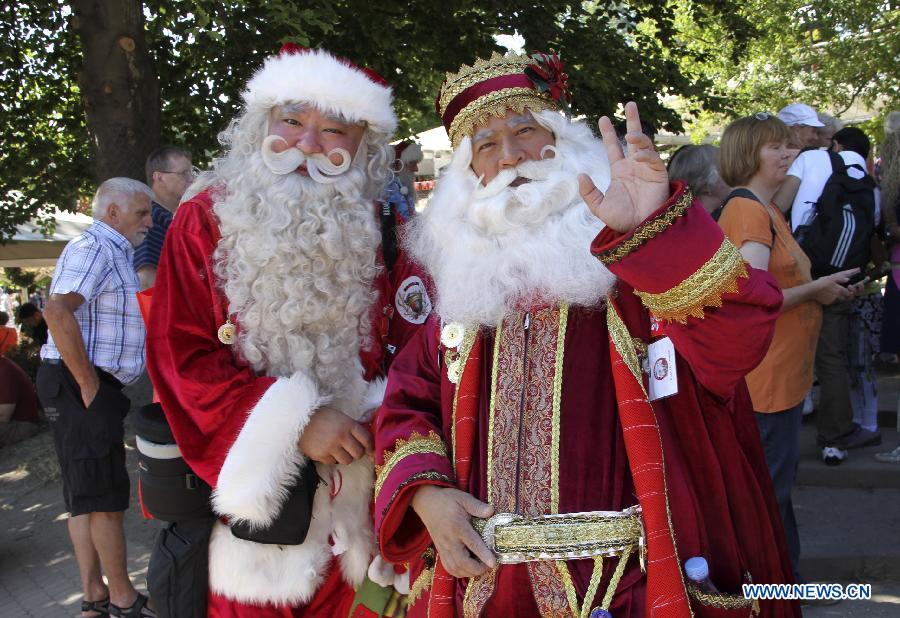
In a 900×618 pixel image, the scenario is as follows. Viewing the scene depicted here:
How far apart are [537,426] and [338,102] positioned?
140 centimetres

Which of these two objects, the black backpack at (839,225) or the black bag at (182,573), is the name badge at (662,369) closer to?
the black bag at (182,573)

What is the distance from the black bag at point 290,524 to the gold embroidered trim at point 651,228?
1.30 metres

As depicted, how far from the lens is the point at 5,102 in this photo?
811 centimetres

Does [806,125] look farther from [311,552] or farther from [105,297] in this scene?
[105,297]

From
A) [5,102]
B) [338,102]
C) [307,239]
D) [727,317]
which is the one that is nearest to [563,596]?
[727,317]

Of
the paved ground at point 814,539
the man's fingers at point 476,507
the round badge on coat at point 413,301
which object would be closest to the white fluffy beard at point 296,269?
the round badge on coat at point 413,301

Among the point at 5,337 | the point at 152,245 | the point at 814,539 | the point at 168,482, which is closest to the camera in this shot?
the point at 168,482

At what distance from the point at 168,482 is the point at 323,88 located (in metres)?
1.43

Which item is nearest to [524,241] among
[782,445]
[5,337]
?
[782,445]

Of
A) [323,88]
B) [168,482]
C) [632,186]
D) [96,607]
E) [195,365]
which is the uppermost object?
[323,88]

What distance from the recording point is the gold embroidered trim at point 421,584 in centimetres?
222

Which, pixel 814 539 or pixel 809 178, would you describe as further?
pixel 809 178

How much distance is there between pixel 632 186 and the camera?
186 cm

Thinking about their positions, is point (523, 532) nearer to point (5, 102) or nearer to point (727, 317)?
point (727, 317)
